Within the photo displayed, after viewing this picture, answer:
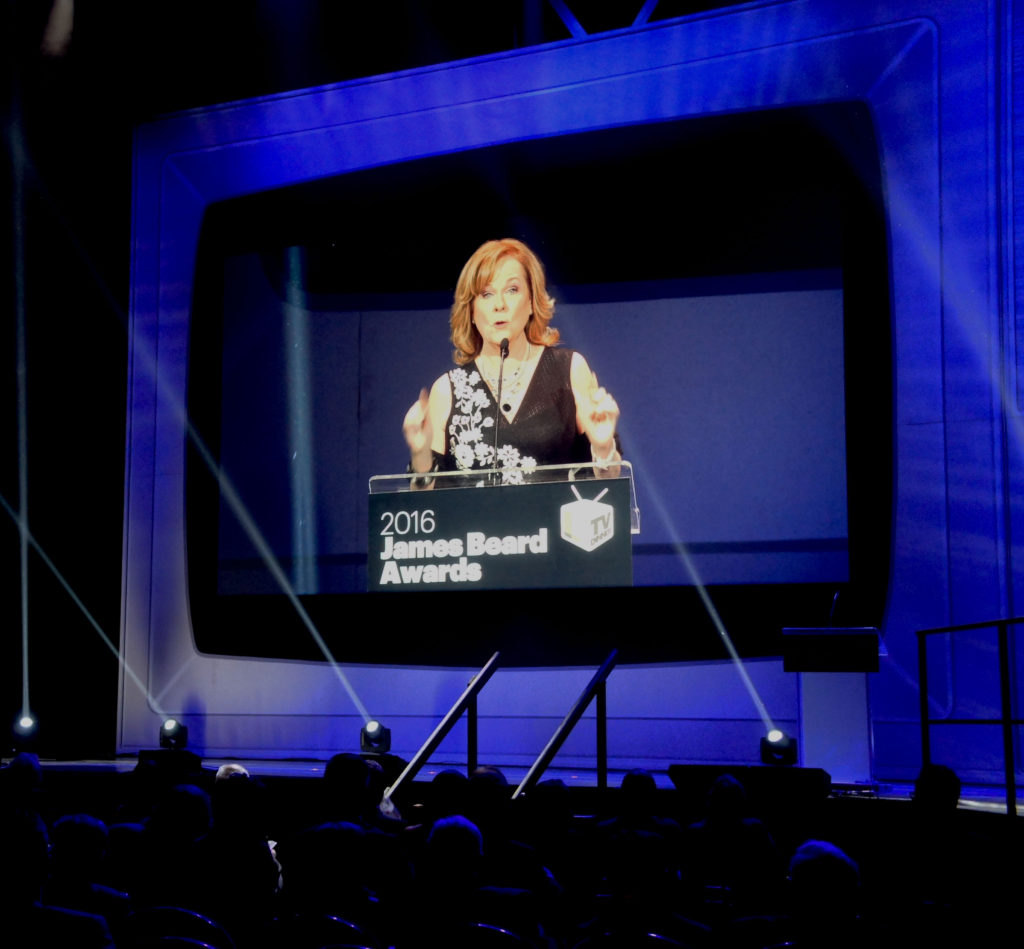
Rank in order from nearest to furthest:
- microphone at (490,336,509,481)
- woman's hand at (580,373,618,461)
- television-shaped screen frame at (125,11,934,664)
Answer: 1. television-shaped screen frame at (125,11,934,664)
2. woman's hand at (580,373,618,461)
3. microphone at (490,336,509,481)

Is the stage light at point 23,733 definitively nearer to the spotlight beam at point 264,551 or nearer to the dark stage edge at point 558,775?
the dark stage edge at point 558,775

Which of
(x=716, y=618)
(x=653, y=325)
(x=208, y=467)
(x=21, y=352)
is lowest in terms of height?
(x=716, y=618)

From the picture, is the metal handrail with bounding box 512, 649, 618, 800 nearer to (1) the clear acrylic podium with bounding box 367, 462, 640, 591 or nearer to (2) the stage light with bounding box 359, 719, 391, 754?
(1) the clear acrylic podium with bounding box 367, 462, 640, 591

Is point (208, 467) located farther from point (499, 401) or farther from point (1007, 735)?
point (1007, 735)

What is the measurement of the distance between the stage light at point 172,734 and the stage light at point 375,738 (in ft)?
4.12

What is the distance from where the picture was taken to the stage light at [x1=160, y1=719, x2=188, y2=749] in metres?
6.66

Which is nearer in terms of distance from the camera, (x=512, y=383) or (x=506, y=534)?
(x=506, y=534)

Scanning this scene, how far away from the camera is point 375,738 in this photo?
20.2ft

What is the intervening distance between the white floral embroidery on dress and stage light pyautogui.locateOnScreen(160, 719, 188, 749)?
230 centimetres

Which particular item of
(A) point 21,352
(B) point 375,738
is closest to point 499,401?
(B) point 375,738

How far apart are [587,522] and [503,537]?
1.64 feet

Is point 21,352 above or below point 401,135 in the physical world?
below

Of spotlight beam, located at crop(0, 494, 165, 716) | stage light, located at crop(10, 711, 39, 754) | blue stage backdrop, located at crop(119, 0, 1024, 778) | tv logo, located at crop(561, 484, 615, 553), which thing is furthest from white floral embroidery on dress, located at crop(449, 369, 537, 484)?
stage light, located at crop(10, 711, 39, 754)

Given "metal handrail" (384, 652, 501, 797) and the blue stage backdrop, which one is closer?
"metal handrail" (384, 652, 501, 797)
